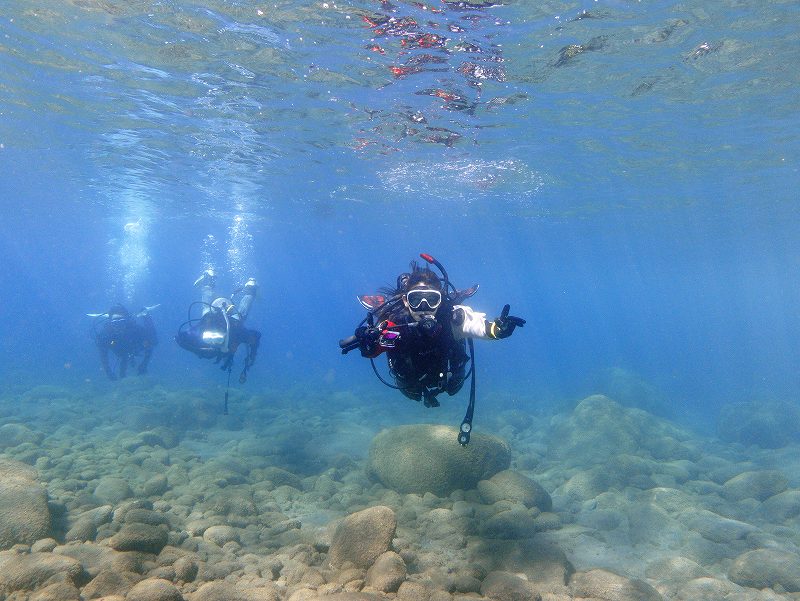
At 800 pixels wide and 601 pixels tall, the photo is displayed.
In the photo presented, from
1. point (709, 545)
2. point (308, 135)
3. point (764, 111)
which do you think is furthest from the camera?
point (308, 135)

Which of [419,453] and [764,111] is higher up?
[764,111]

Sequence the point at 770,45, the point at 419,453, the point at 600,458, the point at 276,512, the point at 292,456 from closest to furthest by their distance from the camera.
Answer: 1. the point at 276,512
2. the point at 419,453
3. the point at 770,45
4. the point at 292,456
5. the point at 600,458

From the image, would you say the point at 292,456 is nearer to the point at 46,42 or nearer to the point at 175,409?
the point at 175,409

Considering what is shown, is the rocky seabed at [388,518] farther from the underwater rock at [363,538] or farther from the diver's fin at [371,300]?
the diver's fin at [371,300]

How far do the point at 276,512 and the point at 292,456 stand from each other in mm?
4023

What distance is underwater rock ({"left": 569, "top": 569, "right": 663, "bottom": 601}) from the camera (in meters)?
5.03

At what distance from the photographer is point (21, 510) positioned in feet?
18.6

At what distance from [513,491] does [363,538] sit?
3.47 metres

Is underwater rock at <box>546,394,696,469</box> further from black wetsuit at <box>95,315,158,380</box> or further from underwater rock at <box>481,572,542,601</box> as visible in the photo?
black wetsuit at <box>95,315,158,380</box>

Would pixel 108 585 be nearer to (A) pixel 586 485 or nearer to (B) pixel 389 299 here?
(B) pixel 389 299

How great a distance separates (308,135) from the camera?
57.1ft

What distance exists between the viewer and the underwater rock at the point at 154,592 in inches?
162

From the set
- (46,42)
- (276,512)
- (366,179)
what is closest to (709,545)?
(276,512)

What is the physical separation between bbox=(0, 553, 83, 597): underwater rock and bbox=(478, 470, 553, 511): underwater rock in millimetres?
5895
